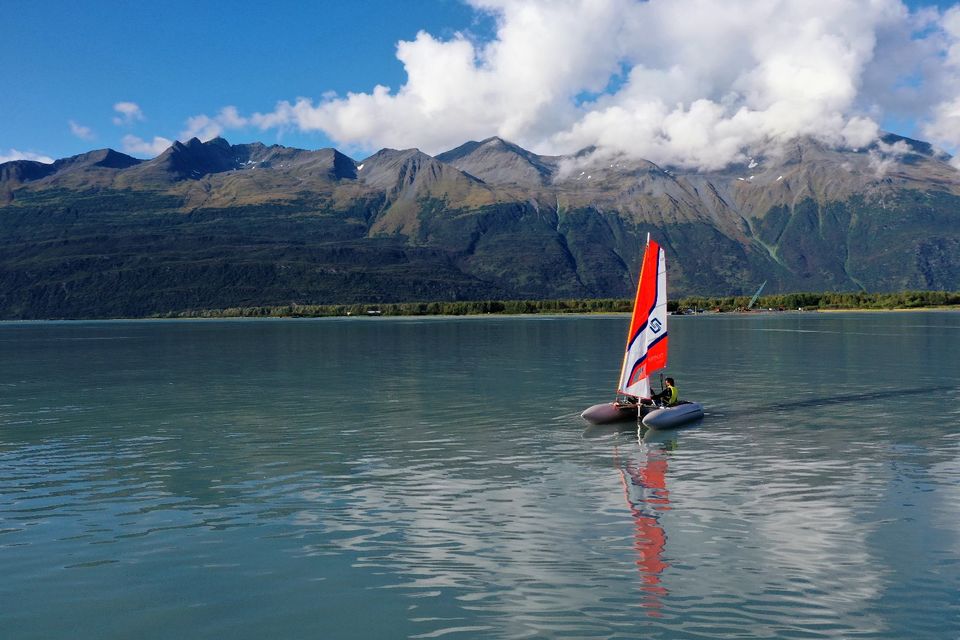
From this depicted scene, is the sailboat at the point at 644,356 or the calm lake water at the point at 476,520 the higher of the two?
the sailboat at the point at 644,356

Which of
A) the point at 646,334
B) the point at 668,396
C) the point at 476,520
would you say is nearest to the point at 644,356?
the point at 646,334

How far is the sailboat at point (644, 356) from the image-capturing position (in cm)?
5194

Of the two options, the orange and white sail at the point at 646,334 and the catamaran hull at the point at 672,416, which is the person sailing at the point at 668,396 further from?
the orange and white sail at the point at 646,334

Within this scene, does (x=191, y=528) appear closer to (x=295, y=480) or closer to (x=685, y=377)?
(x=295, y=480)

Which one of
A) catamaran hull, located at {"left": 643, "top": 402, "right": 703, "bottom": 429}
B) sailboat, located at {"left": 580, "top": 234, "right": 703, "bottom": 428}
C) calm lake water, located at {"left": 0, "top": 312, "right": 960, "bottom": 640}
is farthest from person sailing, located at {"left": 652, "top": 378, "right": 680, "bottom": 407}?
calm lake water, located at {"left": 0, "top": 312, "right": 960, "bottom": 640}

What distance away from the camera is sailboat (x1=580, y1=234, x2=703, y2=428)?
170ft

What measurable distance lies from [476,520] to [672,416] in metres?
25.0

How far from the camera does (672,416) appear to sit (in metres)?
50.8

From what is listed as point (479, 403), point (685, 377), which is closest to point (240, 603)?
point (479, 403)

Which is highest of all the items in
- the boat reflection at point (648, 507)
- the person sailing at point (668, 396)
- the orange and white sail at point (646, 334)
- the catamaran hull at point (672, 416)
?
the orange and white sail at point (646, 334)

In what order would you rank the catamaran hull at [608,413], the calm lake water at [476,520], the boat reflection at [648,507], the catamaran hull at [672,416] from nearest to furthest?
the calm lake water at [476,520] → the boat reflection at [648,507] → the catamaran hull at [672,416] → the catamaran hull at [608,413]

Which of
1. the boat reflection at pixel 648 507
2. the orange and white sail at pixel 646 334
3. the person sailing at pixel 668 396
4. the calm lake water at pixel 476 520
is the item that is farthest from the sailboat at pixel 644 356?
the boat reflection at pixel 648 507

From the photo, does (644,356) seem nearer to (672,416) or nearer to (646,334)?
(646,334)

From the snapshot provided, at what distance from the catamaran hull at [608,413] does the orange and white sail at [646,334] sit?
3.75ft
